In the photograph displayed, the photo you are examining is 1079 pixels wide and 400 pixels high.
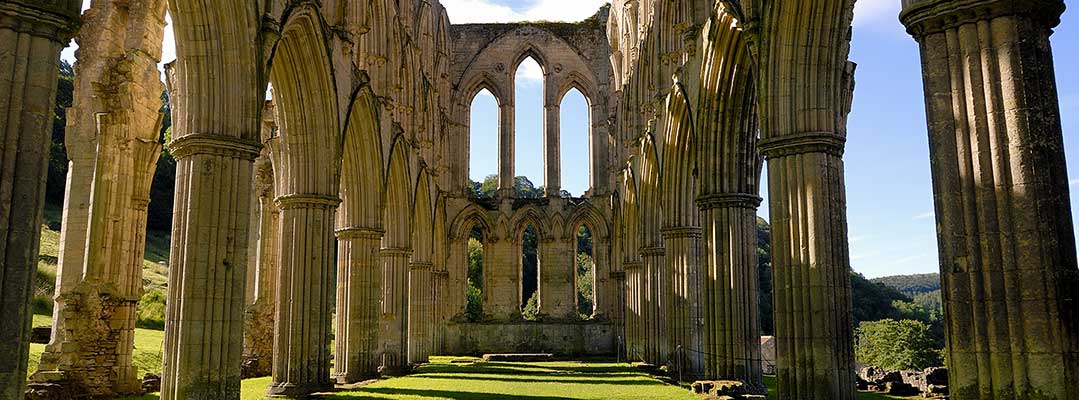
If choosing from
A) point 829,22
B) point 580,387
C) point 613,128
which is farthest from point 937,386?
point 613,128

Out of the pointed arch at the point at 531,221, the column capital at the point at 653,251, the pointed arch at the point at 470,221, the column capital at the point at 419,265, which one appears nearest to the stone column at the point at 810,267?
the column capital at the point at 653,251

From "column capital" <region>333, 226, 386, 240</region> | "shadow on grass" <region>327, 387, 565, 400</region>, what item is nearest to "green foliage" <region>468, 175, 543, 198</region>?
"column capital" <region>333, 226, 386, 240</region>

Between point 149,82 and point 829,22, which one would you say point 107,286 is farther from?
point 829,22

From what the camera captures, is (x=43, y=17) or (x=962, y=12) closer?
(x=962, y=12)

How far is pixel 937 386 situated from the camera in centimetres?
1706

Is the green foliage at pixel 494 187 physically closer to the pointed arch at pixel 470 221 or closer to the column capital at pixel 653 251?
the pointed arch at pixel 470 221

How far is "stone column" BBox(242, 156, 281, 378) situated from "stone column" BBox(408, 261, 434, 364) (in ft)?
16.8

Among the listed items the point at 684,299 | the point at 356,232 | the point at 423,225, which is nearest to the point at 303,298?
the point at 356,232

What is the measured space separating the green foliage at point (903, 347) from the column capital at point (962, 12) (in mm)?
32097

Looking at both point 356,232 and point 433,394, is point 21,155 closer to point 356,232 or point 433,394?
point 433,394

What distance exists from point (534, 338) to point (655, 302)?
→ 10009mm

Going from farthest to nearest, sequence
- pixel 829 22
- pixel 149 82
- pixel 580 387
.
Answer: pixel 580 387 → pixel 149 82 → pixel 829 22

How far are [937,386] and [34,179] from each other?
15996mm

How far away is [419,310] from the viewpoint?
28.2 meters
